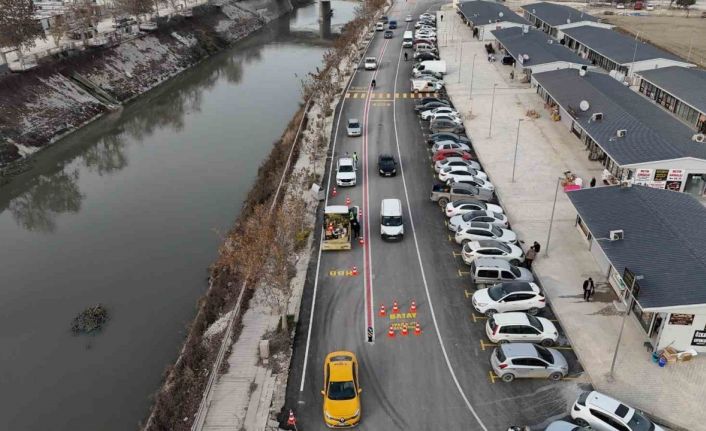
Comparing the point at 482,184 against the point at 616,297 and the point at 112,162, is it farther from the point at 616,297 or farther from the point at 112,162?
the point at 112,162

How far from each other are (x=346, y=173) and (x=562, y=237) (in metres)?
14.4

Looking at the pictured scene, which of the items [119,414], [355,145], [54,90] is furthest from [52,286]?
[54,90]

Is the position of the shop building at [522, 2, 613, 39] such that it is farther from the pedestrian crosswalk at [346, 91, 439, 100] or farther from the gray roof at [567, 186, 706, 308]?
the gray roof at [567, 186, 706, 308]

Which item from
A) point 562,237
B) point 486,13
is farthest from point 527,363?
point 486,13

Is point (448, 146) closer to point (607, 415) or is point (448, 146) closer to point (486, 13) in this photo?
point (607, 415)

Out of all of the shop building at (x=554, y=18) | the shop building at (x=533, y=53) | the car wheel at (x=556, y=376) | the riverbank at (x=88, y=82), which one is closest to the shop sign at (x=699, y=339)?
the car wheel at (x=556, y=376)

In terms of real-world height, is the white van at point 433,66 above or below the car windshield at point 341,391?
above

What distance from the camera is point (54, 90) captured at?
178 feet

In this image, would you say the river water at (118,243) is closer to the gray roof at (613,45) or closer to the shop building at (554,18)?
the gray roof at (613,45)

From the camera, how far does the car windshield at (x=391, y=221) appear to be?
29.9 m

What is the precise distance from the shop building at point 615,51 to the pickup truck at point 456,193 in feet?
99.4

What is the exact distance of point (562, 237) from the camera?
97.7 feet

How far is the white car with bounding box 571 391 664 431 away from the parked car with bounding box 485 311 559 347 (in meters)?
3.71

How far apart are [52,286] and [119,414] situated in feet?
36.6
